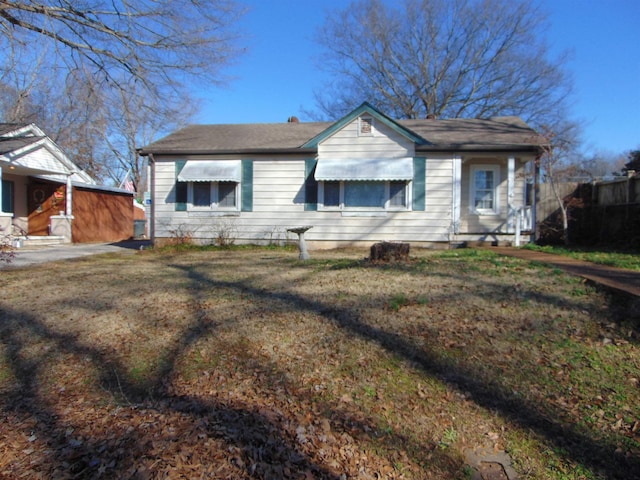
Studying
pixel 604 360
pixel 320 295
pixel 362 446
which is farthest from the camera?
pixel 320 295

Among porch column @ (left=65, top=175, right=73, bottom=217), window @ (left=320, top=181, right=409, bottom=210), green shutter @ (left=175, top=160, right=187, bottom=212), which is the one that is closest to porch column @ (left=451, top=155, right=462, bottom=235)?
window @ (left=320, top=181, right=409, bottom=210)

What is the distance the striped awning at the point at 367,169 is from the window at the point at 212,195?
2810mm

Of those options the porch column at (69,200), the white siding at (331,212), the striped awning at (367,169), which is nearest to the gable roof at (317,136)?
the white siding at (331,212)

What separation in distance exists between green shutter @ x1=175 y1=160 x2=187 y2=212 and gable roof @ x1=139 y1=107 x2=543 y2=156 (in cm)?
36

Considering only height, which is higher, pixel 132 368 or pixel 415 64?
pixel 415 64

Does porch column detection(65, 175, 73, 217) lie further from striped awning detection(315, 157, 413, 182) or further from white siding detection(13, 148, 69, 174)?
striped awning detection(315, 157, 413, 182)

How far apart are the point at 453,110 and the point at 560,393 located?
2569 centimetres

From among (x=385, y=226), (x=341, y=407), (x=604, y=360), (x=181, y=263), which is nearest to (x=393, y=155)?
(x=385, y=226)

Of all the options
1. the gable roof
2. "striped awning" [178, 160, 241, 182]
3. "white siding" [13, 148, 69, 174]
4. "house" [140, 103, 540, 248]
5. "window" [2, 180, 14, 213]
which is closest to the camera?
the gable roof

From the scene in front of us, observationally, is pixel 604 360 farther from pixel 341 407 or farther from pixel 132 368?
pixel 132 368

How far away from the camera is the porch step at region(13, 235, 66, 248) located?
13.7 metres

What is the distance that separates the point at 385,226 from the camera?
38.6 ft

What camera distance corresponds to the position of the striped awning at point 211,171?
38.1ft

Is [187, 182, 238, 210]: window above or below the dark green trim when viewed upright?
below
